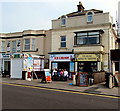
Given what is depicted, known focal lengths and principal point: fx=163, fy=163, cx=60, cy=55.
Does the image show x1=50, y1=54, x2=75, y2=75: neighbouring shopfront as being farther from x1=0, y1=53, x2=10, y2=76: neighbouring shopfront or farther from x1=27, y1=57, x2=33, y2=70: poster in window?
x1=0, y1=53, x2=10, y2=76: neighbouring shopfront

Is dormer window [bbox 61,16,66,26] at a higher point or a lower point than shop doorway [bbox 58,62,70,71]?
higher

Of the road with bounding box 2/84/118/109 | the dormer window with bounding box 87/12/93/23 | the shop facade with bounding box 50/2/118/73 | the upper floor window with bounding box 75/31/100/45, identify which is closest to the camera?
the road with bounding box 2/84/118/109

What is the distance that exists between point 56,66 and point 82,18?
7.49 meters

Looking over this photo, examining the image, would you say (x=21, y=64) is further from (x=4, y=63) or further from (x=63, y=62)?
(x=4, y=63)

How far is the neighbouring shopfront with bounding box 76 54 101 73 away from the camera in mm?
19688

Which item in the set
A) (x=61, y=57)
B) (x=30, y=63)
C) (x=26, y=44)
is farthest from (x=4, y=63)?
(x=61, y=57)

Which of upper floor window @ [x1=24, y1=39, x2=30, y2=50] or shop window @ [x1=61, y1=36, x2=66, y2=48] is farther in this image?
upper floor window @ [x1=24, y1=39, x2=30, y2=50]

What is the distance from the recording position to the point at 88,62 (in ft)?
67.9

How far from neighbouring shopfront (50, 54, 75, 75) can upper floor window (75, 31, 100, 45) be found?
7.09 feet

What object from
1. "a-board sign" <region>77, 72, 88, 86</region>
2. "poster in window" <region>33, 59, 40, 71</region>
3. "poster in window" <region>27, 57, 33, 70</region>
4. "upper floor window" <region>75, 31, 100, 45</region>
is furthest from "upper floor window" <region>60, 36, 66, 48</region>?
"a-board sign" <region>77, 72, 88, 86</region>

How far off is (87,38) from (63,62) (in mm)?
4626

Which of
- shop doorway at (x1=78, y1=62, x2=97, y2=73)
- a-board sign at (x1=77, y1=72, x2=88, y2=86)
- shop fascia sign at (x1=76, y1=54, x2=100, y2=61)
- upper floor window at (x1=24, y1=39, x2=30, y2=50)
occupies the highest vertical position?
upper floor window at (x1=24, y1=39, x2=30, y2=50)

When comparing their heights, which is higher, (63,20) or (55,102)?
(63,20)

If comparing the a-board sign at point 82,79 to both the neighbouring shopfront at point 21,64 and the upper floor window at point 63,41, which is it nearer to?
the neighbouring shopfront at point 21,64
